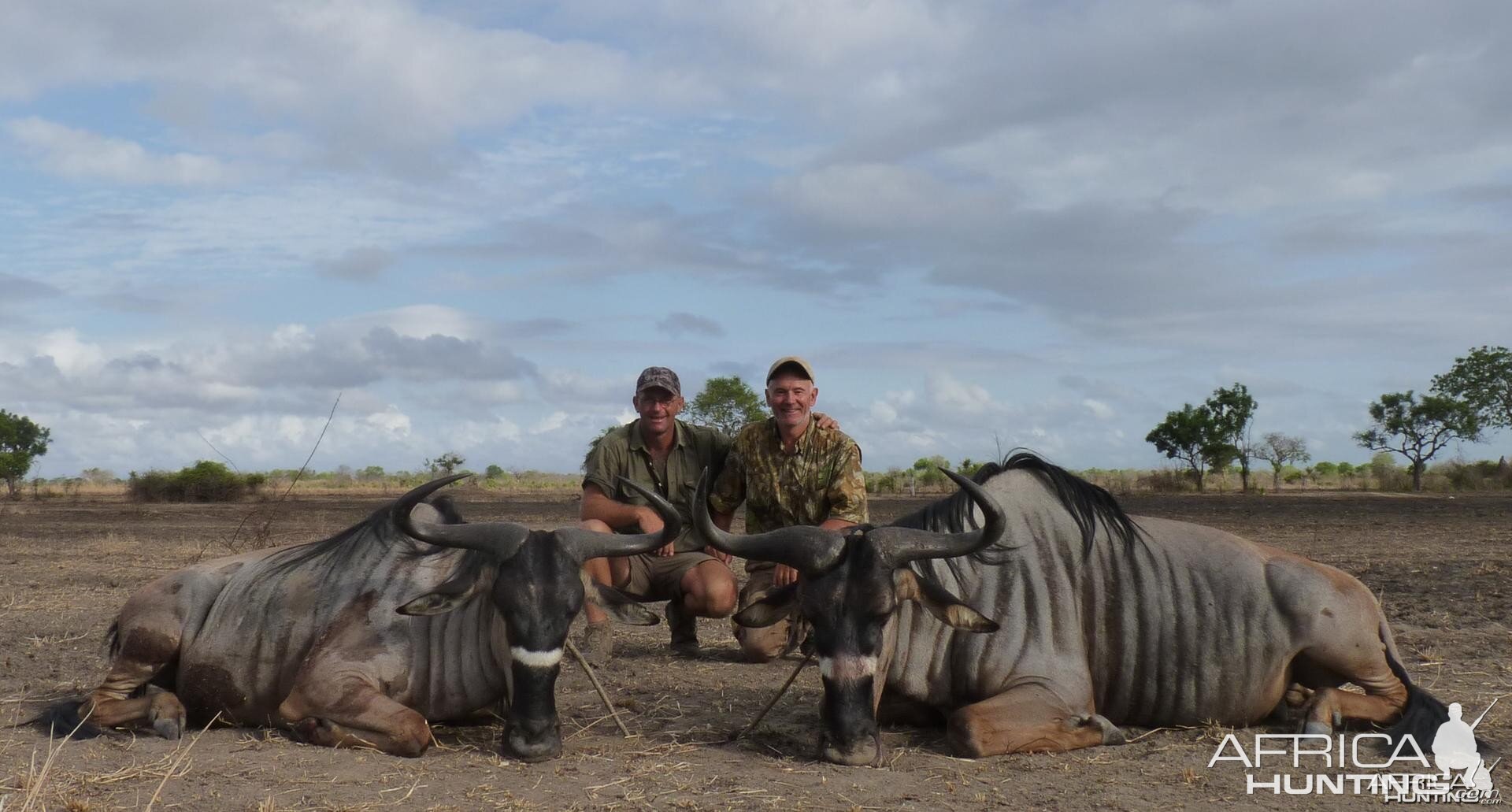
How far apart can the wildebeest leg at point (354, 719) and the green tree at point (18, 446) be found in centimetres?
5108

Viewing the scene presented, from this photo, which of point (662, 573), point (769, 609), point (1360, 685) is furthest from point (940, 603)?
point (662, 573)

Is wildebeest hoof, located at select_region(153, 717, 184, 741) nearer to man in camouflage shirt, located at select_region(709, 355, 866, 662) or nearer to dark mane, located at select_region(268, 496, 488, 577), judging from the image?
dark mane, located at select_region(268, 496, 488, 577)

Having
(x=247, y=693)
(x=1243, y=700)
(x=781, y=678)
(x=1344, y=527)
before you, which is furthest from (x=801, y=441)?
(x=1344, y=527)

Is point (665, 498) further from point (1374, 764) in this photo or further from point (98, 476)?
point (98, 476)

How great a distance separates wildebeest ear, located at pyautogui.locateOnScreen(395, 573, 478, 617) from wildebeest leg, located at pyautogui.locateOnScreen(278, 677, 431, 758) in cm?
56

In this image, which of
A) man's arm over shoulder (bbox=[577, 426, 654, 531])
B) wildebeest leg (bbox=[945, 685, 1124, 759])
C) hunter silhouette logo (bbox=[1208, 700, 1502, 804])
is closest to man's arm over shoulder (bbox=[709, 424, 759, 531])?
man's arm over shoulder (bbox=[577, 426, 654, 531])

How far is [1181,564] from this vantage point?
7.38m

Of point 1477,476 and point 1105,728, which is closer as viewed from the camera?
point 1105,728

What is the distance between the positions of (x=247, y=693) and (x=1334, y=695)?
6357mm

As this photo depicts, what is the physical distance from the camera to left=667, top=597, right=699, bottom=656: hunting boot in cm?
1020

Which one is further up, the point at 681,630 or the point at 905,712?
the point at 681,630

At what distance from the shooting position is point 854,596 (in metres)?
6.45

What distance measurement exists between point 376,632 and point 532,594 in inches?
50.6

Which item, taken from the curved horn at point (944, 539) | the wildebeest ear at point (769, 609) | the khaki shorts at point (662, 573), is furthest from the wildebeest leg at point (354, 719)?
the khaki shorts at point (662, 573)
